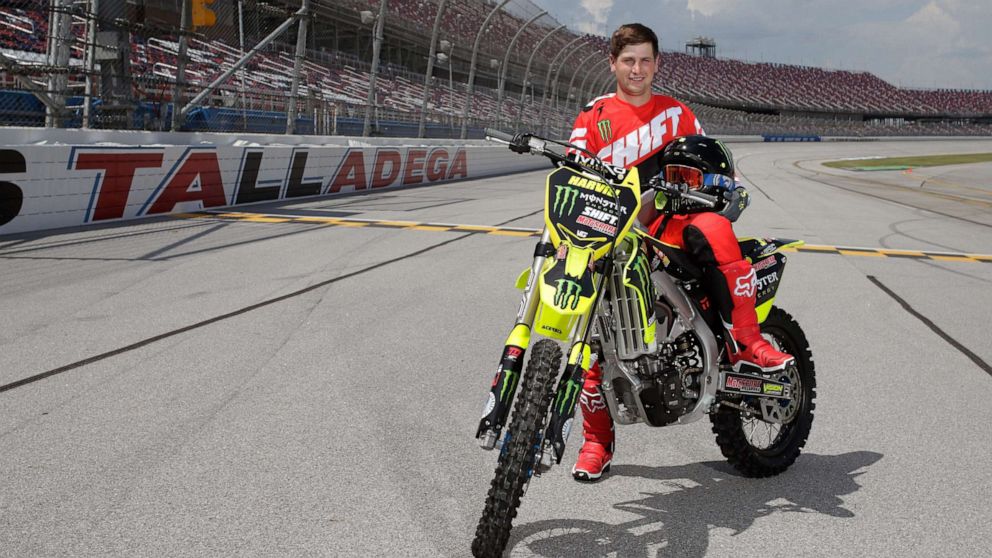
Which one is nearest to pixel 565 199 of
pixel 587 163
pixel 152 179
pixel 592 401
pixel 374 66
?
pixel 587 163

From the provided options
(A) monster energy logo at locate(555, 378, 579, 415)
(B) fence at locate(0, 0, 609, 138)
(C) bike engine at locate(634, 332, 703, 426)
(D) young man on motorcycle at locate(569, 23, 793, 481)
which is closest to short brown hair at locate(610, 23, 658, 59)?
(D) young man on motorcycle at locate(569, 23, 793, 481)

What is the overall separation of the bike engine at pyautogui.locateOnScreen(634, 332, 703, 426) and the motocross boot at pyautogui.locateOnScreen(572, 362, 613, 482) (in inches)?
9.8

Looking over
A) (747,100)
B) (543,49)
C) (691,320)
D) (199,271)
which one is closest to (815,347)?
(691,320)

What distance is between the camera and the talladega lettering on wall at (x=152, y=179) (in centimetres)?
1077

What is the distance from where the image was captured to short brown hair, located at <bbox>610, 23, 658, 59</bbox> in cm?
Result: 352

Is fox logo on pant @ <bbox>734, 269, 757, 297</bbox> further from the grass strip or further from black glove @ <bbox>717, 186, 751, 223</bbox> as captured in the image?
the grass strip

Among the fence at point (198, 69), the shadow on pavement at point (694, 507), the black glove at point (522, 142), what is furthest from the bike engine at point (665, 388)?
the fence at point (198, 69)

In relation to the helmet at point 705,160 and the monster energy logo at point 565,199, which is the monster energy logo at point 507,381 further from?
the helmet at point 705,160

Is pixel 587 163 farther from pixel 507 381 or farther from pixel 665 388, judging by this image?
pixel 665 388

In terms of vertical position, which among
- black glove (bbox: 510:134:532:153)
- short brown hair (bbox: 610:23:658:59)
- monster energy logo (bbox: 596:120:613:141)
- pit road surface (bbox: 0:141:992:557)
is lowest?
pit road surface (bbox: 0:141:992:557)

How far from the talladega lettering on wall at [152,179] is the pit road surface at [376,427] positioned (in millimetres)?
1917

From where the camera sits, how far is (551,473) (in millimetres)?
3703

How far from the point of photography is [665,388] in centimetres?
326

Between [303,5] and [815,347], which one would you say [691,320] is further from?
[303,5]
